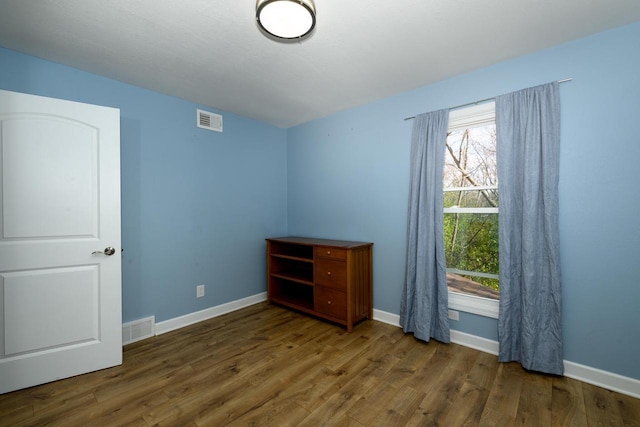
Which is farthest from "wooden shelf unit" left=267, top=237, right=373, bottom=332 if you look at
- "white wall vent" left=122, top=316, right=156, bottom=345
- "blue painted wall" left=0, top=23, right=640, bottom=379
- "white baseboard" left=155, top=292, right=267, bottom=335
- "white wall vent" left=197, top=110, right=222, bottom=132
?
"white wall vent" left=197, top=110, right=222, bottom=132

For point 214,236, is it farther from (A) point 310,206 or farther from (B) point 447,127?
(B) point 447,127

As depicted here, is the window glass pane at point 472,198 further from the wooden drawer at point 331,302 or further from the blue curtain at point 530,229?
the wooden drawer at point 331,302

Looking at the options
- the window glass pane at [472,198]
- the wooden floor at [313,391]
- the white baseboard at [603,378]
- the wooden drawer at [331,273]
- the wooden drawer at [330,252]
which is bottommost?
the wooden floor at [313,391]

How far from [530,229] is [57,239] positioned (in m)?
3.42

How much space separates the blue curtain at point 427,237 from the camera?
7.90 feet

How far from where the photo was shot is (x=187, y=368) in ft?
6.73

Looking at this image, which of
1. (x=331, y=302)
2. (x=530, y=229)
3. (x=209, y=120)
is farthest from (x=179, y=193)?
(x=530, y=229)

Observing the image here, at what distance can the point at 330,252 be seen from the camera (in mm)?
2797

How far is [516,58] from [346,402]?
281cm

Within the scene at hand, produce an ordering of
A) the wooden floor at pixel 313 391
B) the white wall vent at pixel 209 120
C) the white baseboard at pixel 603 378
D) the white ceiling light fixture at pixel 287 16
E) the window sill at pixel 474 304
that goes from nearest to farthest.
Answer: the white ceiling light fixture at pixel 287 16 → the wooden floor at pixel 313 391 → the white baseboard at pixel 603 378 → the window sill at pixel 474 304 → the white wall vent at pixel 209 120

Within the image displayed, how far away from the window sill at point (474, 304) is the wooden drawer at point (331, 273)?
3.29 feet

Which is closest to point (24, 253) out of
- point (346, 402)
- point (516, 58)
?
point (346, 402)

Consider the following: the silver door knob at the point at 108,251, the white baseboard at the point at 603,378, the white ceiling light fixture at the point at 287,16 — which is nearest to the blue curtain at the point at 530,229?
the white baseboard at the point at 603,378

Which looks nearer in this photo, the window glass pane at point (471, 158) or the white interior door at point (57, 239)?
the white interior door at point (57, 239)
